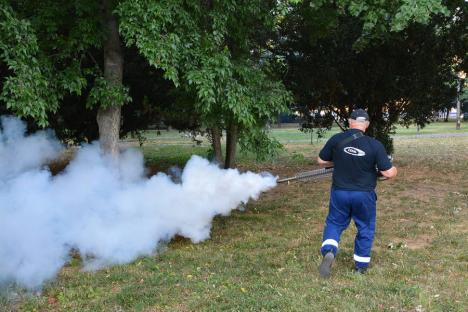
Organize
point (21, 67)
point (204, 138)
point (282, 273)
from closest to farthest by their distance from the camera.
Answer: point (282, 273), point (21, 67), point (204, 138)

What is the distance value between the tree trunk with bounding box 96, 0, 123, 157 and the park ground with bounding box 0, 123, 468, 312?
2136 mm

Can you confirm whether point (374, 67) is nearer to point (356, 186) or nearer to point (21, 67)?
point (356, 186)

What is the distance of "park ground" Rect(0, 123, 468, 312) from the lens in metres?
5.35

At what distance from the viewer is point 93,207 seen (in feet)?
23.2

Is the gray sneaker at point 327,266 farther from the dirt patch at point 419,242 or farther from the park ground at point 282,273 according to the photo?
the dirt patch at point 419,242

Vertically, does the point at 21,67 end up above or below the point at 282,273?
above

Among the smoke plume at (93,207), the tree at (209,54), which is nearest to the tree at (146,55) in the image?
the tree at (209,54)

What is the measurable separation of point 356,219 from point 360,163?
2.31ft

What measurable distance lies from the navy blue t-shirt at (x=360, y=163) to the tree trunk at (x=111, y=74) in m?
3.77

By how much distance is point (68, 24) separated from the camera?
7.96 m

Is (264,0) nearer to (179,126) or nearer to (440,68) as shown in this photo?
(179,126)

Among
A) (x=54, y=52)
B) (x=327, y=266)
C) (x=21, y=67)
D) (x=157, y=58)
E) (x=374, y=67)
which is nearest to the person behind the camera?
(x=327, y=266)

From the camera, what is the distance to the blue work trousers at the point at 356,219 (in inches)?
243

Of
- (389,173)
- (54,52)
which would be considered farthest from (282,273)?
(54,52)
